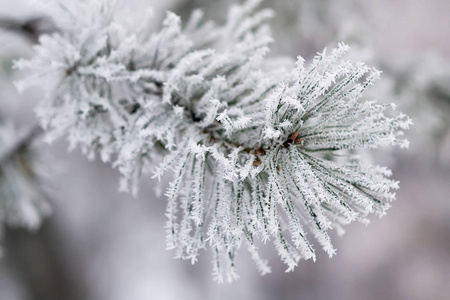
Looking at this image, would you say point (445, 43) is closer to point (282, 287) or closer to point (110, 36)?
point (282, 287)

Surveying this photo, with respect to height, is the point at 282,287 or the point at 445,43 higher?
the point at 445,43

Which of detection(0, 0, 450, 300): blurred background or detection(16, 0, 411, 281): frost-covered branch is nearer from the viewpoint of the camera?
detection(16, 0, 411, 281): frost-covered branch

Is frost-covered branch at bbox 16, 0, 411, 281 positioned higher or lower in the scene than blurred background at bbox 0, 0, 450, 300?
lower

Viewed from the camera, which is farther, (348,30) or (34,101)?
(34,101)

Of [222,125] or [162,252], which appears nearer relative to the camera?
[222,125]

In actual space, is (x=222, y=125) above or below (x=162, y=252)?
below

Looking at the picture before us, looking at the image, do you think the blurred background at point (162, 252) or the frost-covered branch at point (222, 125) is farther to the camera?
the blurred background at point (162, 252)

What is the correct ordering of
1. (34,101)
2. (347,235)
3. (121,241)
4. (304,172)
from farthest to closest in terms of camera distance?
(347,235) < (121,241) < (34,101) < (304,172)

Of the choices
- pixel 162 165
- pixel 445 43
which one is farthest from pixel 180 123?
pixel 445 43
